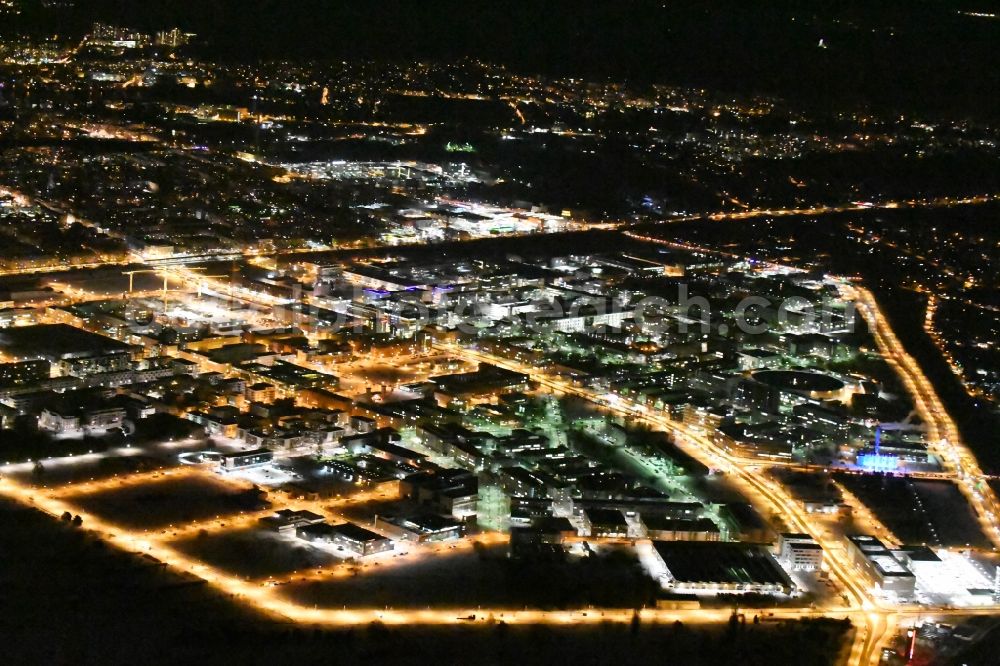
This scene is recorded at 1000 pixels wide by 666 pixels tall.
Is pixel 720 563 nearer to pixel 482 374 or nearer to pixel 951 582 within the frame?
pixel 951 582

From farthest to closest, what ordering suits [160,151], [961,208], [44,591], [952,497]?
[961,208] → [160,151] → [952,497] → [44,591]

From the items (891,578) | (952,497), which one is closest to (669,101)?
(952,497)

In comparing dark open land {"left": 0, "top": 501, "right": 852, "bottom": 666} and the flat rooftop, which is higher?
the flat rooftop

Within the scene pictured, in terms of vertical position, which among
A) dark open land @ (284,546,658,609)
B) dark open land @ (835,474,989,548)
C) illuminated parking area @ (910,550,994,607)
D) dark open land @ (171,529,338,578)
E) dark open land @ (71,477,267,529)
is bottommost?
dark open land @ (71,477,267,529)

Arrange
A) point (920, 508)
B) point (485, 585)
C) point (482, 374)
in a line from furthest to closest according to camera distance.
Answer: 1. point (482, 374)
2. point (920, 508)
3. point (485, 585)

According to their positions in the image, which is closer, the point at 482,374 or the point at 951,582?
the point at 951,582

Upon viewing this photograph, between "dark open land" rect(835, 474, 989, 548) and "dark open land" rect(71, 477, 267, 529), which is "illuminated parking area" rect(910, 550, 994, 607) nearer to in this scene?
"dark open land" rect(835, 474, 989, 548)

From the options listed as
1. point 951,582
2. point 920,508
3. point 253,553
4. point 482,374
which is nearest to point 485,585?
point 253,553

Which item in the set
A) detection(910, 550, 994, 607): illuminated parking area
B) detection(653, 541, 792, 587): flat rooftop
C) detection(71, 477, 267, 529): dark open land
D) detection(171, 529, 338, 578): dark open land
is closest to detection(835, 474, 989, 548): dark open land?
detection(910, 550, 994, 607): illuminated parking area

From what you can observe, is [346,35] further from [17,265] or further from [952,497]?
[952,497]

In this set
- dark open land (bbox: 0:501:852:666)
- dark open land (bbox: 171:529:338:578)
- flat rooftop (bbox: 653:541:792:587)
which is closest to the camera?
dark open land (bbox: 0:501:852:666)

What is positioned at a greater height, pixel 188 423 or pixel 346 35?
pixel 346 35
